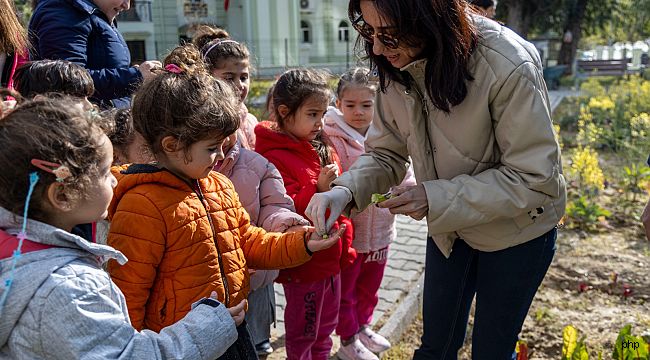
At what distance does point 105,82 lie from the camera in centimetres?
294

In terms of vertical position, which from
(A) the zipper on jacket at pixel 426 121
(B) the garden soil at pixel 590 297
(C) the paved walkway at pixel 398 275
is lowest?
Result: (B) the garden soil at pixel 590 297

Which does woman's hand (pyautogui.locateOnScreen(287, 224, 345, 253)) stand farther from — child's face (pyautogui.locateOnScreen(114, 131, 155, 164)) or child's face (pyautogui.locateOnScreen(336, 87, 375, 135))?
child's face (pyautogui.locateOnScreen(336, 87, 375, 135))

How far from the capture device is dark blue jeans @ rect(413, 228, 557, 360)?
88.6 inches

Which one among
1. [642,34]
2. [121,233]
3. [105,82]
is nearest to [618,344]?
[121,233]

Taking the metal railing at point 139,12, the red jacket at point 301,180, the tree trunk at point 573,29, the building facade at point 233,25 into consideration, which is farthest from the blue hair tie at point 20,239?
the tree trunk at point 573,29

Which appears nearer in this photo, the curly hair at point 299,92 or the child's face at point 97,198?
the child's face at point 97,198

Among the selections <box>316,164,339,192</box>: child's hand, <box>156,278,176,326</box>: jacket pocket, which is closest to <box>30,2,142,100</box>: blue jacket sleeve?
<box>316,164,339,192</box>: child's hand

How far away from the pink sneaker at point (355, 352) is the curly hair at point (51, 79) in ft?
6.28

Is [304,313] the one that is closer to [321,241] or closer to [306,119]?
[321,241]

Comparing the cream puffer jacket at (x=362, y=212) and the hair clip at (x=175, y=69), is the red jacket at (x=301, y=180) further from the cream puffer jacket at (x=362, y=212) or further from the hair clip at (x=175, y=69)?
the hair clip at (x=175, y=69)

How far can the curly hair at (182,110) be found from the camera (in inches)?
76.4

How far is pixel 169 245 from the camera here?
1.92 metres

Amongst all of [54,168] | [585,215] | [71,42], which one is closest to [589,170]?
[585,215]

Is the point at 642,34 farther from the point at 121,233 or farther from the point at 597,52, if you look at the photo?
the point at 121,233
